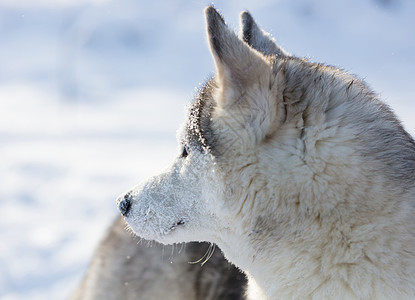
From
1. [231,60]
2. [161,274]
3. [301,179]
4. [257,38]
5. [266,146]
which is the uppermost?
[257,38]

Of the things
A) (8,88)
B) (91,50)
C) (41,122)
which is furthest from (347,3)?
(8,88)

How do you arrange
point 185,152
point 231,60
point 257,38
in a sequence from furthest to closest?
1. point 257,38
2. point 185,152
3. point 231,60

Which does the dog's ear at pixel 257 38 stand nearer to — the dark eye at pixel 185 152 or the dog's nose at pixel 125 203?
the dark eye at pixel 185 152

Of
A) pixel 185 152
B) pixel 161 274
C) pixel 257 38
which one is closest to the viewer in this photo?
pixel 185 152

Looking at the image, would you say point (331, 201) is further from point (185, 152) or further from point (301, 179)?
point (185, 152)

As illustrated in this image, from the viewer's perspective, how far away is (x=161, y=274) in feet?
11.6

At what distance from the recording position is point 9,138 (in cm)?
1198

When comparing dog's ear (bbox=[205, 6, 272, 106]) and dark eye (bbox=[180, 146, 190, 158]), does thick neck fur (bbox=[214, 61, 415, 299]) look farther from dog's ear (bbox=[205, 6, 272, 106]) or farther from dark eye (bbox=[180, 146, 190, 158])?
dark eye (bbox=[180, 146, 190, 158])

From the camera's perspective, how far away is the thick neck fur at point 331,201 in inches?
82.0

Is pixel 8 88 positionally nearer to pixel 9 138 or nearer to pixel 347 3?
pixel 9 138

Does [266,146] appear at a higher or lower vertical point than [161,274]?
higher

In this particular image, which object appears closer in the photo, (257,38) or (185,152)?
(185,152)

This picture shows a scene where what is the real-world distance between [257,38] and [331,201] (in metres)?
1.12

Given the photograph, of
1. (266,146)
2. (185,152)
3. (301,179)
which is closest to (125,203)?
(185,152)
